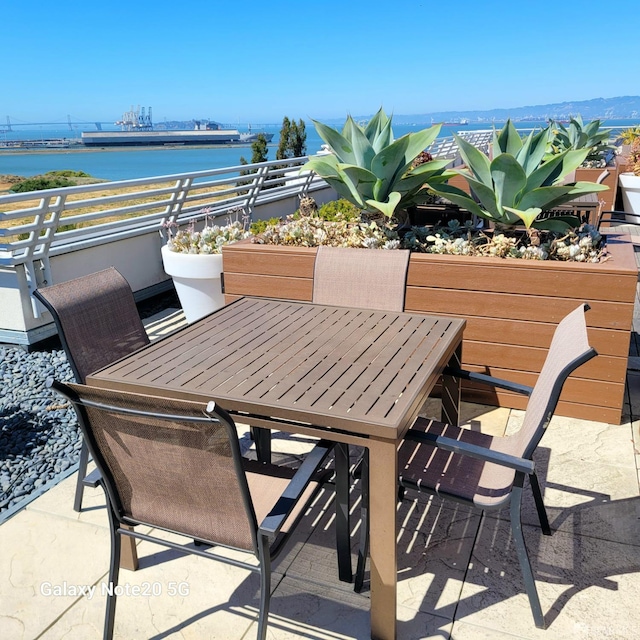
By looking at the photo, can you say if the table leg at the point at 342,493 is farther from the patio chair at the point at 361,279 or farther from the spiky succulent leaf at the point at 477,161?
the spiky succulent leaf at the point at 477,161

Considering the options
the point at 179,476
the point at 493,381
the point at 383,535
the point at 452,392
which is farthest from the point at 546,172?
the point at 179,476

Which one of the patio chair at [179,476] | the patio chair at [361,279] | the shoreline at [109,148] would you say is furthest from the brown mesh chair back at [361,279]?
the shoreline at [109,148]

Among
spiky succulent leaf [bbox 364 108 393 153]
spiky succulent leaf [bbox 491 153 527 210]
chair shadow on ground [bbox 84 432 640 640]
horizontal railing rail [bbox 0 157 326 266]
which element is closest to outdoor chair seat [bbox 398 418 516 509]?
chair shadow on ground [bbox 84 432 640 640]

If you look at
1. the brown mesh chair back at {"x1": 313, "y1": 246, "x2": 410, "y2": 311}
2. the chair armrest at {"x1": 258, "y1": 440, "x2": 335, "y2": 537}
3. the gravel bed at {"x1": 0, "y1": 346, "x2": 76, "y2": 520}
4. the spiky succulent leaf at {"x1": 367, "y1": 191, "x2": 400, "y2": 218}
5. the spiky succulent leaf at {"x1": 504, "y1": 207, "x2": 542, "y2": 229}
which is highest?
the spiky succulent leaf at {"x1": 367, "y1": 191, "x2": 400, "y2": 218}

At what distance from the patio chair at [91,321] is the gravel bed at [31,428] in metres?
0.40

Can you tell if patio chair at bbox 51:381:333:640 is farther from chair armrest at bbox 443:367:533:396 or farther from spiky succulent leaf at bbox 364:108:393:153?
spiky succulent leaf at bbox 364:108:393:153

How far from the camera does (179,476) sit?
1.50 m

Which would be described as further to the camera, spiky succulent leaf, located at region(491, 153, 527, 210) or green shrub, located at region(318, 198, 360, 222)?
green shrub, located at region(318, 198, 360, 222)

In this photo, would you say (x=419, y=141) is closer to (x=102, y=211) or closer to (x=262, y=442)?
(x=262, y=442)

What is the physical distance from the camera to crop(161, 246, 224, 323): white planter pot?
4336mm

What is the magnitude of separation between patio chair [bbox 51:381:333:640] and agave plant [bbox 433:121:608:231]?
85.3 inches

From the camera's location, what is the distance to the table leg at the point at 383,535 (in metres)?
1.60

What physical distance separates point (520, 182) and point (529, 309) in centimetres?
73

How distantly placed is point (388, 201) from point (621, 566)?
2.30m
